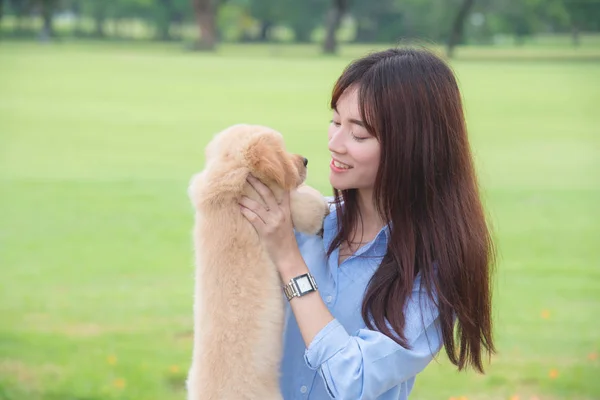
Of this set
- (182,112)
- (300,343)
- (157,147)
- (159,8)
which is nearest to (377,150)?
(300,343)

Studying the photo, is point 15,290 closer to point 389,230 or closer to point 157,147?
point 389,230

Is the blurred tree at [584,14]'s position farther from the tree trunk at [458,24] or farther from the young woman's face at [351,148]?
the young woman's face at [351,148]

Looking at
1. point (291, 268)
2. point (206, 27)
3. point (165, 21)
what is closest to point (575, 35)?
point (206, 27)

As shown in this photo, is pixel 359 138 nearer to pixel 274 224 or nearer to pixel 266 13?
pixel 274 224

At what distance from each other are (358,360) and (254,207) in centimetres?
47

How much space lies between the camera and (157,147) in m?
12.4

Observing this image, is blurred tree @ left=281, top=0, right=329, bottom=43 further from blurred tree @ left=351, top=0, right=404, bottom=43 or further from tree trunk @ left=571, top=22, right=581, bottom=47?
tree trunk @ left=571, top=22, right=581, bottom=47

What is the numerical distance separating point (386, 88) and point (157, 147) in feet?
35.6

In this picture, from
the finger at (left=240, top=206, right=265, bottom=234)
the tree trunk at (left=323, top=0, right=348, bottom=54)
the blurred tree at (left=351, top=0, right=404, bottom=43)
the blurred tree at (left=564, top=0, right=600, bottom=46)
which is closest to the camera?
the finger at (left=240, top=206, right=265, bottom=234)

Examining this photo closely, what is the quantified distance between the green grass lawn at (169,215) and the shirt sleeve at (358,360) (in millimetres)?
918

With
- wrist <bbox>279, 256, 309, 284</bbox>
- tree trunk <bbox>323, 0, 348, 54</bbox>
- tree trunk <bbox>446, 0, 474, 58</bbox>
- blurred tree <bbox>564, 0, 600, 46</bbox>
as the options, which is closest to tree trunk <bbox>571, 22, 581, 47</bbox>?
blurred tree <bbox>564, 0, 600, 46</bbox>

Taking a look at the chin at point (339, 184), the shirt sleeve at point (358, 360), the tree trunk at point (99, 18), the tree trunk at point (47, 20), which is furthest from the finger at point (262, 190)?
the tree trunk at point (99, 18)

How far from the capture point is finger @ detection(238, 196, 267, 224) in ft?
6.47

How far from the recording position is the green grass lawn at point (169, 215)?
472 centimetres
